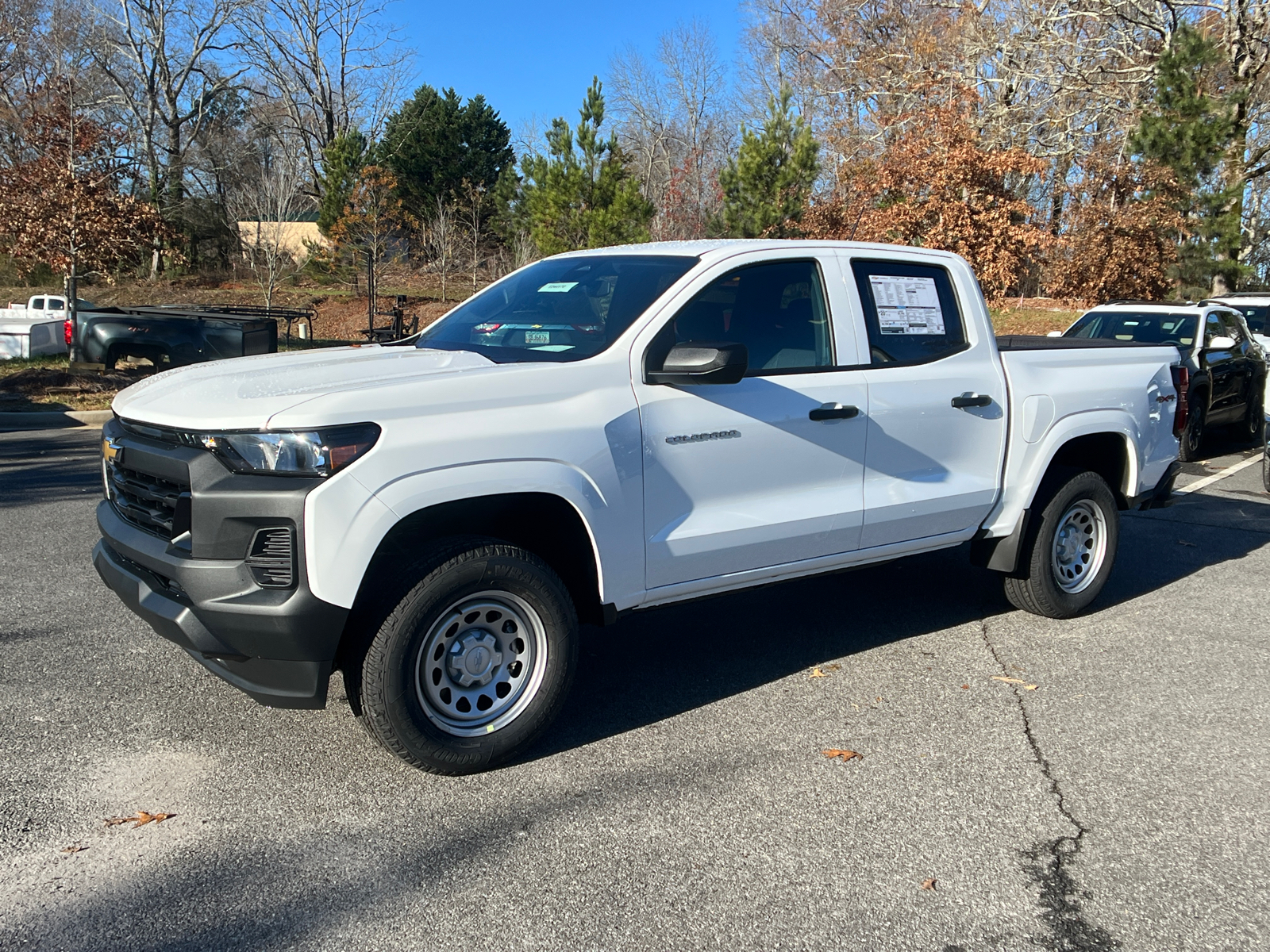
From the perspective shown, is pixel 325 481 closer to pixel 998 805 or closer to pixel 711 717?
pixel 711 717

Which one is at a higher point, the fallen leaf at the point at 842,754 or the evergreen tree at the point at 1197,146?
the evergreen tree at the point at 1197,146

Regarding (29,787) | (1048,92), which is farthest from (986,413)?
(1048,92)

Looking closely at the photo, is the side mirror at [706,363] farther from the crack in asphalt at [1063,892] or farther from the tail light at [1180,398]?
the tail light at [1180,398]

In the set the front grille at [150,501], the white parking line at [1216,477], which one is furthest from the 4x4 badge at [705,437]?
the white parking line at [1216,477]

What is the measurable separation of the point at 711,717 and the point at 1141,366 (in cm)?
350

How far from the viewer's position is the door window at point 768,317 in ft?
14.3

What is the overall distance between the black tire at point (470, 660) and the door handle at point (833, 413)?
4.50 ft

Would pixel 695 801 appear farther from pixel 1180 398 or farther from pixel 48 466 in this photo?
pixel 48 466

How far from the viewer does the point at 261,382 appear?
3727mm

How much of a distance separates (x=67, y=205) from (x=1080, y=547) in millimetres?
20097

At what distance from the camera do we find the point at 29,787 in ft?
11.8

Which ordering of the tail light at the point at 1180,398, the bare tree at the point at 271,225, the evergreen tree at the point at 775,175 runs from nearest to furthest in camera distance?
the tail light at the point at 1180,398 < the evergreen tree at the point at 775,175 < the bare tree at the point at 271,225

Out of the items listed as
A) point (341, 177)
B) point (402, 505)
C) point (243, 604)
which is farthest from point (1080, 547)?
point (341, 177)

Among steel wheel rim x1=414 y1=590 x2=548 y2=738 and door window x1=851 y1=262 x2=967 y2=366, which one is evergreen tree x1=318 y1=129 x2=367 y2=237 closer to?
door window x1=851 y1=262 x2=967 y2=366
